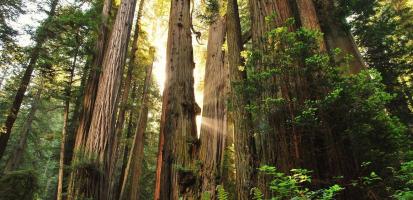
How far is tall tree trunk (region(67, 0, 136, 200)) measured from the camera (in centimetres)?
616

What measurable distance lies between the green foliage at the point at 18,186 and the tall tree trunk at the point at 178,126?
7.15 metres

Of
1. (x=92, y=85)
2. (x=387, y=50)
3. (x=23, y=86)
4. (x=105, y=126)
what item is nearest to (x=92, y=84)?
(x=92, y=85)

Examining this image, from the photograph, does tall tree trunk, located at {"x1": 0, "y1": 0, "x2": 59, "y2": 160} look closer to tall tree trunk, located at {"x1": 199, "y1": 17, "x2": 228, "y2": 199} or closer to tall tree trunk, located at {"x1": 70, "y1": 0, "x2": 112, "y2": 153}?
tall tree trunk, located at {"x1": 70, "y1": 0, "x2": 112, "y2": 153}

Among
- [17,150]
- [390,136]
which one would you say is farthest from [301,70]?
[17,150]

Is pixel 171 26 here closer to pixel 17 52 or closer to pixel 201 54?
pixel 201 54

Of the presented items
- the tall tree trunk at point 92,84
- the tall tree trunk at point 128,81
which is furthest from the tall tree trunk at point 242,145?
the tall tree trunk at point 128,81

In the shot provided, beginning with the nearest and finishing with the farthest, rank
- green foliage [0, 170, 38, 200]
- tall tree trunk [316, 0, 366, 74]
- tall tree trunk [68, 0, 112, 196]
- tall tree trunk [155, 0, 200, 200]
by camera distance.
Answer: tall tree trunk [155, 0, 200, 200] < tall tree trunk [68, 0, 112, 196] < tall tree trunk [316, 0, 366, 74] < green foliage [0, 170, 38, 200]

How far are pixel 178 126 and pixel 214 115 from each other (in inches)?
68.5

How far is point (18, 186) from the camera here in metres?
10.2

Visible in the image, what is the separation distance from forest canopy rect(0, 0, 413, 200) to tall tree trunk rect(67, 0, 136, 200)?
0.03 m

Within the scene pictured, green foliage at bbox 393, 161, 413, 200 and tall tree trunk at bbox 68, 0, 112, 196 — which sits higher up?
tall tree trunk at bbox 68, 0, 112, 196

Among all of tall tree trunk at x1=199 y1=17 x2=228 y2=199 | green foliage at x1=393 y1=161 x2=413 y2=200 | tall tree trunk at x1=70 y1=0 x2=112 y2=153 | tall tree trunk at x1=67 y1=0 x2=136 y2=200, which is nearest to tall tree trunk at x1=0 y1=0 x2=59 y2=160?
tall tree trunk at x1=70 y1=0 x2=112 y2=153

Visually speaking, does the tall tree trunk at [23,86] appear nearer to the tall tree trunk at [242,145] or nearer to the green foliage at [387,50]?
the tall tree trunk at [242,145]

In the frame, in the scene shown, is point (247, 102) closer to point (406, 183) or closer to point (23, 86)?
point (406, 183)
